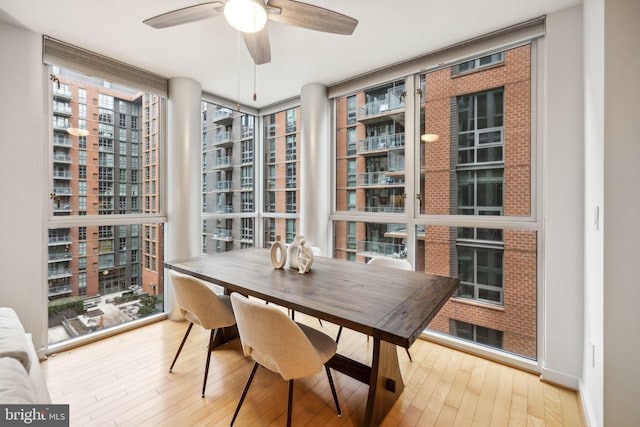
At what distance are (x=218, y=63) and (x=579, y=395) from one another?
13.2 feet

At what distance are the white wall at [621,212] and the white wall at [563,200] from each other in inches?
26.2

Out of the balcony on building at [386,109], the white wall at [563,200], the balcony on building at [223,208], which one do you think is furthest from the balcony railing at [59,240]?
the white wall at [563,200]

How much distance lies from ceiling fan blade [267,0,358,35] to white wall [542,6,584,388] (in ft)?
5.22

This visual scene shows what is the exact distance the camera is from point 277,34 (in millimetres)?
2324

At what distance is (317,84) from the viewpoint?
10.9ft

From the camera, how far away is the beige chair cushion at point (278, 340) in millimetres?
1349

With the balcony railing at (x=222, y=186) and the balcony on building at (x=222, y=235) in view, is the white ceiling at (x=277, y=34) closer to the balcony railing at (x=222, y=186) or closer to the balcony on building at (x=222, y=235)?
the balcony railing at (x=222, y=186)

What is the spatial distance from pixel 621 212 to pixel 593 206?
312mm

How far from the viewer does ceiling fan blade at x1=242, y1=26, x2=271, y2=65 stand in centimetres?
179

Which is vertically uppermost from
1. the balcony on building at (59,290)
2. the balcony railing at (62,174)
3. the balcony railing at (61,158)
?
the balcony railing at (61,158)

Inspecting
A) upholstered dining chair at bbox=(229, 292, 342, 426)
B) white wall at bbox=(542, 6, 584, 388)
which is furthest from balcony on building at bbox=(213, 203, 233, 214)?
white wall at bbox=(542, 6, 584, 388)

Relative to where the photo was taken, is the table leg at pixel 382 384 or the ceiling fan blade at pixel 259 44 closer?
the table leg at pixel 382 384

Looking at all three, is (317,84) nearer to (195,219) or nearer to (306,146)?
(306,146)

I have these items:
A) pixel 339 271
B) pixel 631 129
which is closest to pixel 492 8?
pixel 631 129
